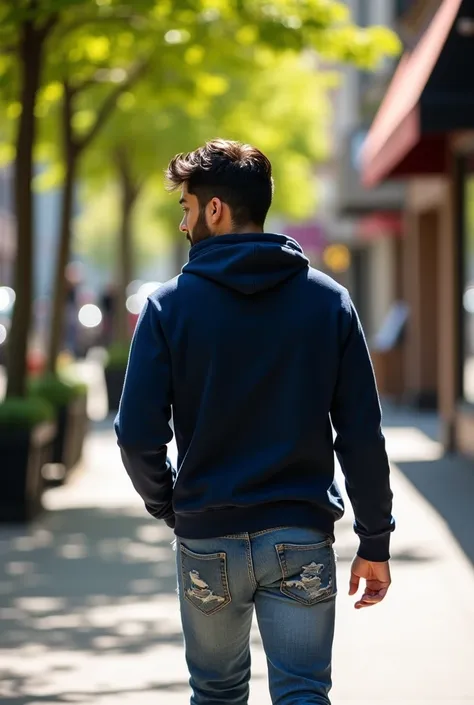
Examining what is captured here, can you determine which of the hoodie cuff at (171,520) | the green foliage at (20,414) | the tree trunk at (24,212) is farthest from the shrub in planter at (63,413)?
the hoodie cuff at (171,520)

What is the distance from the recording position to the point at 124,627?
23.5 feet

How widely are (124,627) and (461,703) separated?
2.03 m

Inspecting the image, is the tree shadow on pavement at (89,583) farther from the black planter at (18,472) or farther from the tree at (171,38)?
the tree at (171,38)

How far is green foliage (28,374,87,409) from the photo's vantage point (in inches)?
521

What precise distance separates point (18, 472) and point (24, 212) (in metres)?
2.29

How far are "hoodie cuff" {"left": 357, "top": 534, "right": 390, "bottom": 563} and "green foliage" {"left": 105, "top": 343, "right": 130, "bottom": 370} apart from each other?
18.3 meters

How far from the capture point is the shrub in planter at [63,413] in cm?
1315

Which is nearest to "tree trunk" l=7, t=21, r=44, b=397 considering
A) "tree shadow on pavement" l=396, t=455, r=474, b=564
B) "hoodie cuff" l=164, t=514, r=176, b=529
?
"tree shadow on pavement" l=396, t=455, r=474, b=564

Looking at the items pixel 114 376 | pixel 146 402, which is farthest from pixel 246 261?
pixel 114 376

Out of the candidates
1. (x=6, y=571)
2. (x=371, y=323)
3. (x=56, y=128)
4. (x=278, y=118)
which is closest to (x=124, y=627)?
(x=6, y=571)

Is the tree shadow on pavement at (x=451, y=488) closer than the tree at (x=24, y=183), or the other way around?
the tree shadow on pavement at (x=451, y=488)

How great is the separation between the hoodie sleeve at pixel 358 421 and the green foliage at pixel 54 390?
9.30 m

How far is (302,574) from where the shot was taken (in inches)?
141

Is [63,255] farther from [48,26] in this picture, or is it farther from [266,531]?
[266,531]
